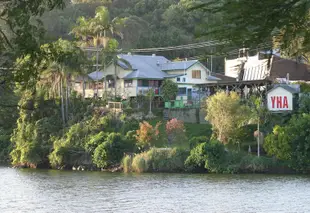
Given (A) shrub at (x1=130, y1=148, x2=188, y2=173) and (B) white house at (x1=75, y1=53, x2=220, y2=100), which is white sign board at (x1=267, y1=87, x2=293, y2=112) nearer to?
(A) shrub at (x1=130, y1=148, x2=188, y2=173)

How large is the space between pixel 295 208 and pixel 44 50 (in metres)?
22.0

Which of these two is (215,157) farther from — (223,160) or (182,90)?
(182,90)

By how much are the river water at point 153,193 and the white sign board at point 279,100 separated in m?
11.6

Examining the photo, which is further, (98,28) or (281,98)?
(98,28)

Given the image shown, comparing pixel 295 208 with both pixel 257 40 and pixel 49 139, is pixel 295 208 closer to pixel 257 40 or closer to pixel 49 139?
pixel 257 40

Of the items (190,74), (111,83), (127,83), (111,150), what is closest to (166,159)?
(111,150)

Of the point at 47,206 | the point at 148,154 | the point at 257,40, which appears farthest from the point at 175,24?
the point at 257,40

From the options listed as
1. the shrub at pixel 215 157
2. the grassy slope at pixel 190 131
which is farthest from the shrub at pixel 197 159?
the grassy slope at pixel 190 131

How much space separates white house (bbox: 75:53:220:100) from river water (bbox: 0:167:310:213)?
71.7 ft

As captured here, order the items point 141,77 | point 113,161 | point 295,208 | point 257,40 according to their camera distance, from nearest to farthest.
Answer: point 257,40
point 295,208
point 113,161
point 141,77

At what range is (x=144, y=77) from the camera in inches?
2987

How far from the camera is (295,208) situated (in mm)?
35250

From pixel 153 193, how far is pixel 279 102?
76.0 feet

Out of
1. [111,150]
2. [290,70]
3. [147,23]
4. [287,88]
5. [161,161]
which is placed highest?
[147,23]
